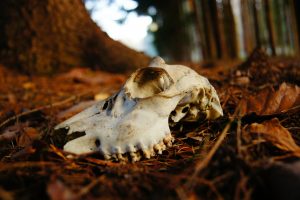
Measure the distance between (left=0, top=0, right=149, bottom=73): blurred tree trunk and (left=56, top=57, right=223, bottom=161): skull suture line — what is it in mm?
2797

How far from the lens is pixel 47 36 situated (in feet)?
13.8

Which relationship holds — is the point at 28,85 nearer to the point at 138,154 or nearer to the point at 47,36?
the point at 47,36

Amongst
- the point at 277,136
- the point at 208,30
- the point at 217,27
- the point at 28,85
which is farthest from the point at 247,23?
the point at 277,136

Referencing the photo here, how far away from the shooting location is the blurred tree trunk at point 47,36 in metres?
4.13

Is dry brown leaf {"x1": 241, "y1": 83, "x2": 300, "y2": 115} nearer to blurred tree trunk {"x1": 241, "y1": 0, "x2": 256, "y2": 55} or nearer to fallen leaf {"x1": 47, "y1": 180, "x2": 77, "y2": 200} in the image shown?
fallen leaf {"x1": 47, "y1": 180, "x2": 77, "y2": 200}

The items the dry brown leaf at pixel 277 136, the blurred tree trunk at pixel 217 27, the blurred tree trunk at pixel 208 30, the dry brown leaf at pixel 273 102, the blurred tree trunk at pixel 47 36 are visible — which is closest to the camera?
the dry brown leaf at pixel 277 136

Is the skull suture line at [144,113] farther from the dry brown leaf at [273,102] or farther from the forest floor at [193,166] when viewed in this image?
the dry brown leaf at [273,102]

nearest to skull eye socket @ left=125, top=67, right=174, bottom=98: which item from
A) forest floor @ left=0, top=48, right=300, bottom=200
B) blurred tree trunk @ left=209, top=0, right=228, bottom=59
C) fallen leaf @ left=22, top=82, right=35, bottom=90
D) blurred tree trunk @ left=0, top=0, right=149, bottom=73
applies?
forest floor @ left=0, top=48, right=300, bottom=200

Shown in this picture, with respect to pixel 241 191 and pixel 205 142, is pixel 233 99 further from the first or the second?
pixel 241 191

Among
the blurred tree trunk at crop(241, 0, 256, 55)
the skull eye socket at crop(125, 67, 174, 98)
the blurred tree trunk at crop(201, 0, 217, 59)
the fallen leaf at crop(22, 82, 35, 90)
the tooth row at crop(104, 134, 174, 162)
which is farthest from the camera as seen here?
the blurred tree trunk at crop(241, 0, 256, 55)

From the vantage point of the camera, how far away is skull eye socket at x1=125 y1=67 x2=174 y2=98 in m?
1.67

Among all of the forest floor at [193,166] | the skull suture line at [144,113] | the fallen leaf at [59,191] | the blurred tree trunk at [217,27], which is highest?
the blurred tree trunk at [217,27]

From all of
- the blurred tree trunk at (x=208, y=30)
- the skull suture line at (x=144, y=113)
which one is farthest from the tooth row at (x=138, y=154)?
the blurred tree trunk at (x=208, y=30)

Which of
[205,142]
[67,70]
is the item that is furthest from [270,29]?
[205,142]
